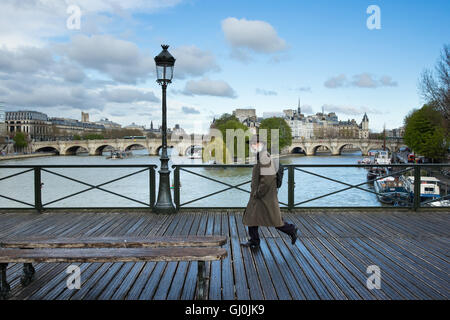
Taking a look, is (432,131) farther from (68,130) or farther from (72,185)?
(68,130)

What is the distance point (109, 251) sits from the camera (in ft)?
11.1

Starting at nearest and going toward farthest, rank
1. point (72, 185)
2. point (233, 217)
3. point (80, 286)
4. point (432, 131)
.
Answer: point (80, 286) → point (233, 217) → point (72, 185) → point (432, 131)

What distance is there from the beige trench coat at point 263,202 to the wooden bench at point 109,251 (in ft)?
2.82

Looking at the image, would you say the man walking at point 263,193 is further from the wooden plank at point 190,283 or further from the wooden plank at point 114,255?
the wooden plank at point 114,255

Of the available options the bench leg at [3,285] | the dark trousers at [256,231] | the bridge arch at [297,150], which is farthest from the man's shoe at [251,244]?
the bridge arch at [297,150]

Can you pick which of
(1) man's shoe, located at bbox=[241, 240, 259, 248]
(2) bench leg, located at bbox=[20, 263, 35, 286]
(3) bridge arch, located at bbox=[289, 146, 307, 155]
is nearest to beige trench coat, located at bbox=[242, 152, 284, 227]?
(1) man's shoe, located at bbox=[241, 240, 259, 248]

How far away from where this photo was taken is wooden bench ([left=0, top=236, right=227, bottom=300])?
123 inches

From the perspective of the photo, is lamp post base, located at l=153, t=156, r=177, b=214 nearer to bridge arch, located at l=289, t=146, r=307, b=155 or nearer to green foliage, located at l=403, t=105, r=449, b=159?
green foliage, located at l=403, t=105, r=449, b=159

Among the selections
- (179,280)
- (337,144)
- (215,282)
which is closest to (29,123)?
(337,144)

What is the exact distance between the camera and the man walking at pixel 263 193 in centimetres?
437

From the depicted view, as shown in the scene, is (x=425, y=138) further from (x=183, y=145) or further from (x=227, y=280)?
(x=183, y=145)
